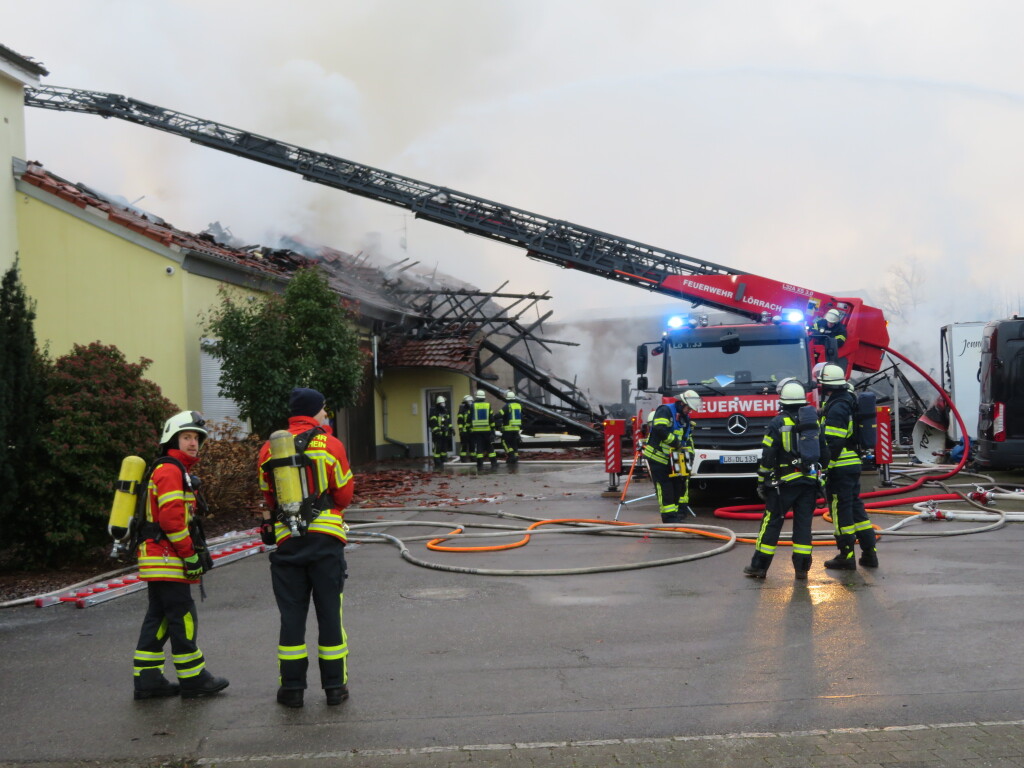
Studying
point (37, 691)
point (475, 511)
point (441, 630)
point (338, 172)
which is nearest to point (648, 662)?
point (441, 630)

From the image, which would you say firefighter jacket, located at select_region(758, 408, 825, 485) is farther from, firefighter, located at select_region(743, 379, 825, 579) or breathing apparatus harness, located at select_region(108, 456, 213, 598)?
breathing apparatus harness, located at select_region(108, 456, 213, 598)

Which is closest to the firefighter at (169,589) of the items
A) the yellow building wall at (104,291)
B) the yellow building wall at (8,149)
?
the yellow building wall at (104,291)

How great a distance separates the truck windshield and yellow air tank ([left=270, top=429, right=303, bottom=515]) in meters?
8.83

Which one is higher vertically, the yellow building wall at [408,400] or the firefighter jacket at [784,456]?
the yellow building wall at [408,400]

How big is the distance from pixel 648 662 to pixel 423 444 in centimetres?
1985

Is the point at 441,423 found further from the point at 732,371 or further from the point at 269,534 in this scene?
the point at 269,534

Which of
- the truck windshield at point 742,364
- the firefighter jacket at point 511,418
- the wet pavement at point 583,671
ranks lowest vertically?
the wet pavement at point 583,671

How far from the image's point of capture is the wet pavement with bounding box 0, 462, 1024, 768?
4.39 meters

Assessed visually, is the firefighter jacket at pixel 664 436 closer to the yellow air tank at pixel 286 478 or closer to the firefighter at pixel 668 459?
the firefighter at pixel 668 459

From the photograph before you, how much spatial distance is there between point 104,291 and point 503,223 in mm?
8445

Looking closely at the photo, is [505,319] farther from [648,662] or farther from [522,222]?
[648,662]

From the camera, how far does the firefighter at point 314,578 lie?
16.5 ft

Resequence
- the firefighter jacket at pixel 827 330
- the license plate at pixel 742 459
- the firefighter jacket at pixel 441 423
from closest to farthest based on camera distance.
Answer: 1. the license plate at pixel 742 459
2. the firefighter jacket at pixel 827 330
3. the firefighter jacket at pixel 441 423

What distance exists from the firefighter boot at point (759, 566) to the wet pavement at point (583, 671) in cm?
16
